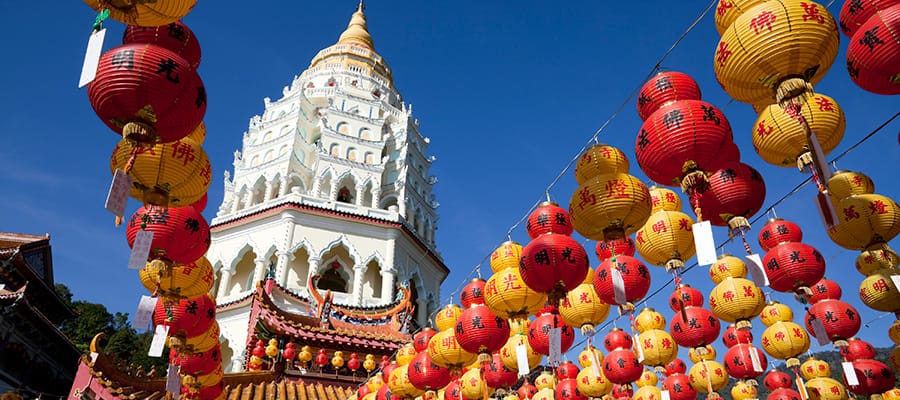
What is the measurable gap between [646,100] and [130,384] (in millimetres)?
9513

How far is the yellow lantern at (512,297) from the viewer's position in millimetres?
6967

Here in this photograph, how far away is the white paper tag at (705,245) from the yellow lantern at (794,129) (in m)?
1.19

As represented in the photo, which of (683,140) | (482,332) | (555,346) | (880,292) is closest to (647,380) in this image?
(880,292)

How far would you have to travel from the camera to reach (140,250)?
511 cm

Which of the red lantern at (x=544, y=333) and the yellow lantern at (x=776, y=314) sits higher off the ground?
the yellow lantern at (x=776, y=314)

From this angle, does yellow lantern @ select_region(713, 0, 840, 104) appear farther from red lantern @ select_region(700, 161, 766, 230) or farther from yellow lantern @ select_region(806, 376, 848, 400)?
yellow lantern @ select_region(806, 376, 848, 400)

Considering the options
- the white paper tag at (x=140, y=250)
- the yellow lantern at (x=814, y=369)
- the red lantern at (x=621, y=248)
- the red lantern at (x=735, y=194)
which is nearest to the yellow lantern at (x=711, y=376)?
the yellow lantern at (x=814, y=369)

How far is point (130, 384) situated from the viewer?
1009cm

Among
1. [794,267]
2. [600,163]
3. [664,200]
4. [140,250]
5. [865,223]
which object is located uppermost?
[664,200]

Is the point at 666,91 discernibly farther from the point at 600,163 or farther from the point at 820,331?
the point at 820,331

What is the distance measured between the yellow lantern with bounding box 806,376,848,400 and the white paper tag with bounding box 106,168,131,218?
921cm

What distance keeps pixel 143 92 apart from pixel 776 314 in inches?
343

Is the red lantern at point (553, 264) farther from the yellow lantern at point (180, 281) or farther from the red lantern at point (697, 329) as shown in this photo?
the yellow lantern at point (180, 281)

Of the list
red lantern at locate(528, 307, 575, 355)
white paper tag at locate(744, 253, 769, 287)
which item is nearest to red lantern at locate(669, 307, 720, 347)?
red lantern at locate(528, 307, 575, 355)
